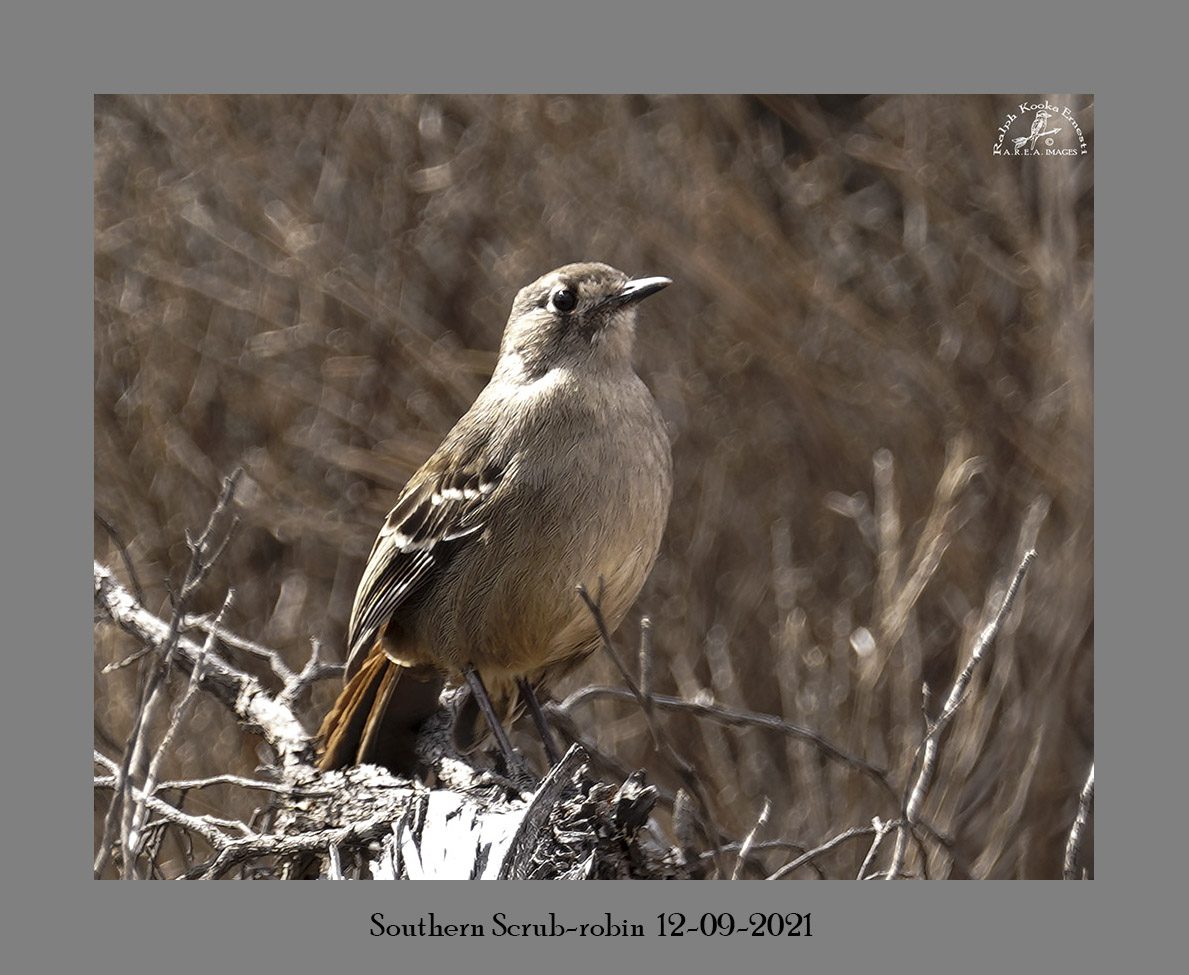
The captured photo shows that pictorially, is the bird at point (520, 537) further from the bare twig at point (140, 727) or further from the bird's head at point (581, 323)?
the bare twig at point (140, 727)

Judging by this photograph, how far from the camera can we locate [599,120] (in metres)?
7.17

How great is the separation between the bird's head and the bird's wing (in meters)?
0.38

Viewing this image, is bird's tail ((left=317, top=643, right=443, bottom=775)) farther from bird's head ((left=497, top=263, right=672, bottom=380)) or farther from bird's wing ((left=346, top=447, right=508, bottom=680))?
bird's head ((left=497, top=263, right=672, bottom=380))

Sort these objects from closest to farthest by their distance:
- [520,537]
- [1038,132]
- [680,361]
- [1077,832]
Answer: [1077,832] → [520,537] → [1038,132] → [680,361]

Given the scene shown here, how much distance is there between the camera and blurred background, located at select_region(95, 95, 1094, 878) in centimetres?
685

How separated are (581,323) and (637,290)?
0.71 feet

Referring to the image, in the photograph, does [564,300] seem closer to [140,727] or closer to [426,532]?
[426,532]

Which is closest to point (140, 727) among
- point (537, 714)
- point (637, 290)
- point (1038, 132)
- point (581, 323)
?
point (537, 714)

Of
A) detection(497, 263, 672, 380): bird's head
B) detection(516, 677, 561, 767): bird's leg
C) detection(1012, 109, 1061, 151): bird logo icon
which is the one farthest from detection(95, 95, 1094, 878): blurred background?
detection(497, 263, 672, 380): bird's head

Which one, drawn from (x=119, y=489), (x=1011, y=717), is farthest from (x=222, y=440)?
(x=1011, y=717)

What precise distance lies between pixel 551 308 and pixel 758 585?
2.18 metres

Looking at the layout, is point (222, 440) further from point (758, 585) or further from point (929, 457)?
point (929, 457)

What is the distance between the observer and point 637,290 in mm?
5582
